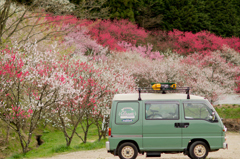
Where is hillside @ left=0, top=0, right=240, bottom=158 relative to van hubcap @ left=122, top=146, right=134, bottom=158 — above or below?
above

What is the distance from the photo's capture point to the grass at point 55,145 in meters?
13.2

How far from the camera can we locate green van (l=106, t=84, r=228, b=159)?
8594 millimetres

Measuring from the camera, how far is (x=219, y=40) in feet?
138

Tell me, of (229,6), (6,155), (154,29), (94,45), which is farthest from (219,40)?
(6,155)

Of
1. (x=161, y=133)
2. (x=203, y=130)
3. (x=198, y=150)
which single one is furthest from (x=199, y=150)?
(x=161, y=133)

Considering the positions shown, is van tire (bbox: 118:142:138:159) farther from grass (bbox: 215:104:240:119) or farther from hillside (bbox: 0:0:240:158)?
grass (bbox: 215:104:240:119)

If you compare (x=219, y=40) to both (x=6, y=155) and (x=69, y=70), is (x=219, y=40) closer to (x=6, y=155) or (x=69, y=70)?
(x=69, y=70)

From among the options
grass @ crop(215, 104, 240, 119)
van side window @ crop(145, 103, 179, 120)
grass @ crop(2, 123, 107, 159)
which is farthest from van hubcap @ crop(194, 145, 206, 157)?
grass @ crop(215, 104, 240, 119)

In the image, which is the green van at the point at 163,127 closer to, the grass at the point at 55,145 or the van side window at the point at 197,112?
the van side window at the point at 197,112

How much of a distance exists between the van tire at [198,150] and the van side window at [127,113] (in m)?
1.86

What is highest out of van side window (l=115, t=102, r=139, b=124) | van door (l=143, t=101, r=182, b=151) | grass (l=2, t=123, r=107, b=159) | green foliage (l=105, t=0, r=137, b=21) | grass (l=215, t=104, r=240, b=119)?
green foliage (l=105, t=0, r=137, b=21)

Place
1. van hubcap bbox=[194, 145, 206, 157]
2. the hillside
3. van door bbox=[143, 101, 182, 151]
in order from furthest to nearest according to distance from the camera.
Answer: the hillside, van hubcap bbox=[194, 145, 206, 157], van door bbox=[143, 101, 182, 151]

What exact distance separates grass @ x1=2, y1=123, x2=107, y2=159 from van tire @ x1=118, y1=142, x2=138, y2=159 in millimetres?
4900

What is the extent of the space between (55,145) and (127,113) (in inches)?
345
